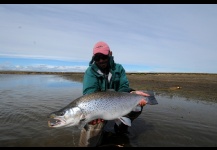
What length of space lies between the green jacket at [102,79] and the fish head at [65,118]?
1.33 meters

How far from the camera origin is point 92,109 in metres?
4.58

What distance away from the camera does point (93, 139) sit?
5.40 meters

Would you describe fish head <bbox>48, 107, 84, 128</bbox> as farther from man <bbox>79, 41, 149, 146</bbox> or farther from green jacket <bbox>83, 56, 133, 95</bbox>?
green jacket <bbox>83, 56, 133, 95</bbox>

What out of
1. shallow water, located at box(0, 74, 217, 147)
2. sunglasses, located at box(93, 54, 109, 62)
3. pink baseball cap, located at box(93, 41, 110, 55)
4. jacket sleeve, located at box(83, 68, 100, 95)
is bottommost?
shallow water, located at box(0, 74, 217, 147)

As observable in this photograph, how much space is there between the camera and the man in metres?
5.39

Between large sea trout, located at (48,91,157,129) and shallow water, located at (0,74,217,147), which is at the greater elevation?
large sea trout, located at (48,91,157,129)

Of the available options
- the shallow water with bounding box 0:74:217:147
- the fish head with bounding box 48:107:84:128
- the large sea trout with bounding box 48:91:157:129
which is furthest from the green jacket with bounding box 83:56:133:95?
the shallow water with bounding box 0:74:217:147

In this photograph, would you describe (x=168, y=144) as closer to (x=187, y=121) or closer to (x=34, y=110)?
(x=187, y=121)

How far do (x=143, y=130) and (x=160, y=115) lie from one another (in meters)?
2.08

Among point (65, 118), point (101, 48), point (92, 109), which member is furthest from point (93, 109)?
point (101, 48)

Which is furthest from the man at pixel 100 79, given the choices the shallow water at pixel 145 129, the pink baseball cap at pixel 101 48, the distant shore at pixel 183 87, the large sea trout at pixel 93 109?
the distant shore at pixel 183 87

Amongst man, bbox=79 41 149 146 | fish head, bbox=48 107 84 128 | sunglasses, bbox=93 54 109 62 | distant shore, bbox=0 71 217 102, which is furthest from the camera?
distant shore, bbox=0 71 217 102

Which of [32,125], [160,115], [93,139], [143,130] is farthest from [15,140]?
[160,115]

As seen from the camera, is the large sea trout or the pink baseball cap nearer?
the large sea trout
